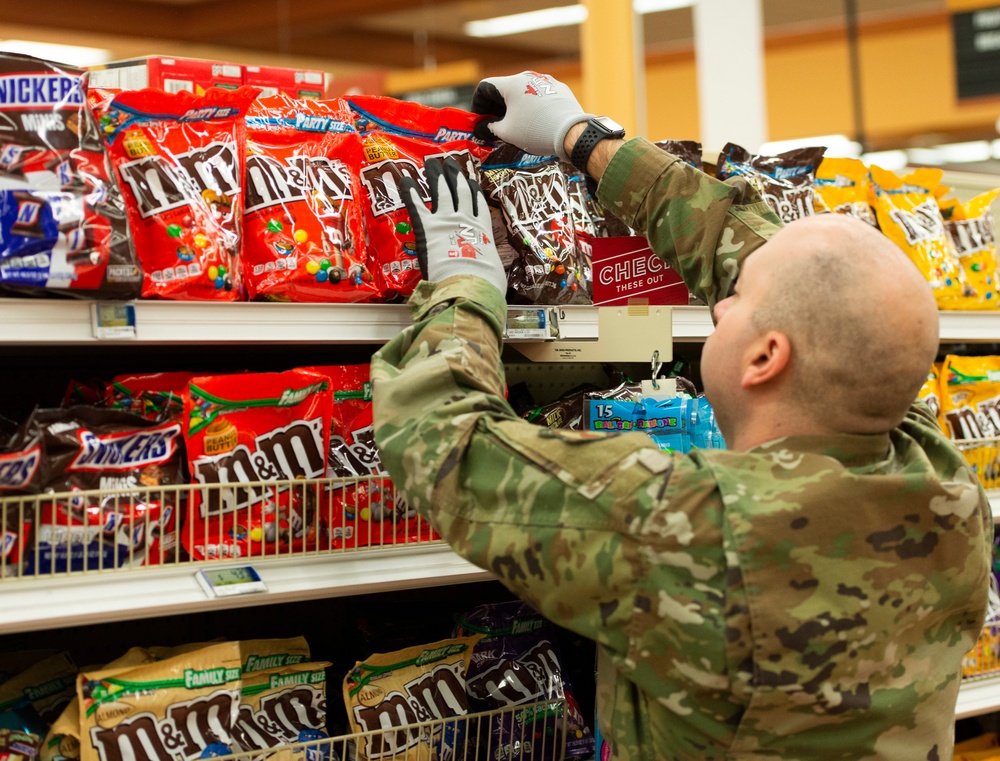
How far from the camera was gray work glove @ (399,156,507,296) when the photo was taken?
1.63m

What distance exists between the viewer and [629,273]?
1.85 metres

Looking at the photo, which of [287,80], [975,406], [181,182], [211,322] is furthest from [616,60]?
[211,322]

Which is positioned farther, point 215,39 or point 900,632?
point 215,39

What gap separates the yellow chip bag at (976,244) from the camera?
249 centimetres

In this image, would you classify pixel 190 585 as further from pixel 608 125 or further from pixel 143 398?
pixel 608 125

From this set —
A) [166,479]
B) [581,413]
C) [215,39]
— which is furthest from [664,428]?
[215,39]

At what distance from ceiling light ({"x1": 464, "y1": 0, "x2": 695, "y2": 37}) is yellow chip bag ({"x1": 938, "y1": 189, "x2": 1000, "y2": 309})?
4.93 m

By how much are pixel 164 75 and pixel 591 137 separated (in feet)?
2.59

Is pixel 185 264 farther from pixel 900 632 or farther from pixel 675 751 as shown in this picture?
pixel 900 632

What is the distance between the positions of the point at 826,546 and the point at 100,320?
1.03m

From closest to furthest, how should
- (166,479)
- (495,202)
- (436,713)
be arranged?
(166,479), (436,713), (495,202)

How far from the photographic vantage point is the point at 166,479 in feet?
4.97

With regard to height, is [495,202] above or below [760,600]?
above

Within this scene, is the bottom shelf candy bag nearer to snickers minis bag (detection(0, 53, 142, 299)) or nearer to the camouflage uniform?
the camouflage uniform
